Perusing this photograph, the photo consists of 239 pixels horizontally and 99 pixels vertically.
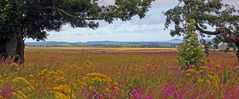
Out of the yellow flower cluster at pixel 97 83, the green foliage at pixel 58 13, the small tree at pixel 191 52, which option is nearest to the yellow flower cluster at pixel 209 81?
the yellow flower cluster at pixel 97 83

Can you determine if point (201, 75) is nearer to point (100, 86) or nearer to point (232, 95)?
point (232, 95)

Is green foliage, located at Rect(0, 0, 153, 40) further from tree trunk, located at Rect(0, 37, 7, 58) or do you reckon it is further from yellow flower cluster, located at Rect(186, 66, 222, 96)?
yellow flower cluster, located at Rect(186, 66, 222, 96)

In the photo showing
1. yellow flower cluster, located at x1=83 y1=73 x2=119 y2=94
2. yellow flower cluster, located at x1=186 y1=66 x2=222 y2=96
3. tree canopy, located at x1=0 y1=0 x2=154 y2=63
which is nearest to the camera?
yellow flower cluster, located at x1=83 y1=73 x2=119 y2=94

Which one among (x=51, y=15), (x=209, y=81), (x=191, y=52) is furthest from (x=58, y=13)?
(x=209, y=81)

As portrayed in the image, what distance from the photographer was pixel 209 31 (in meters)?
29.6

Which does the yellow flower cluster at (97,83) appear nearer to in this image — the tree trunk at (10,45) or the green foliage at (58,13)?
the green foliage at (58,13)

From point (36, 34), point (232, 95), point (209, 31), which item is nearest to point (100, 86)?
point (232, 95)

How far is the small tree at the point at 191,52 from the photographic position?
1919cm

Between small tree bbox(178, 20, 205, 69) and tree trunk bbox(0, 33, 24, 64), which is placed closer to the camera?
small tree bbox(178, 20, 205, 69)

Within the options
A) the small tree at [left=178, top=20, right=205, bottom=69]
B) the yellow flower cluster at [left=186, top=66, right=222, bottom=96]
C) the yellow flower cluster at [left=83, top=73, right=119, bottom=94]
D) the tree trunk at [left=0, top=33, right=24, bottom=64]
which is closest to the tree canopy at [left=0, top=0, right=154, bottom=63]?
the tree trunk at [left=0, top=33, right=24, bottom=64]

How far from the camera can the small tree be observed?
19188 millimetres

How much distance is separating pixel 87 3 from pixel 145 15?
2840 mm

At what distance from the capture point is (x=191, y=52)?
764 inches

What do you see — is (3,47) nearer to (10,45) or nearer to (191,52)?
(10,45)
